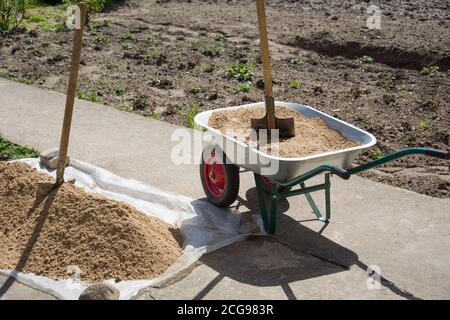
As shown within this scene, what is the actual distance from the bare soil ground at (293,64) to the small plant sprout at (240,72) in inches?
2.9

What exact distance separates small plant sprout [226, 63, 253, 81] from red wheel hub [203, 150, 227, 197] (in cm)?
348

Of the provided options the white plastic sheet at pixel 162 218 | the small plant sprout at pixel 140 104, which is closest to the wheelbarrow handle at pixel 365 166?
the white plastic sheet at pixel 162 218

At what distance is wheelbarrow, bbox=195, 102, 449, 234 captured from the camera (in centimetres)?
450

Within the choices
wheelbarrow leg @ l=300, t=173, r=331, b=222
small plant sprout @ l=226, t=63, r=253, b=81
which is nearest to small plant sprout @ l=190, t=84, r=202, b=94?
small plant sprout @ l=226, t=63, r=253, b=81

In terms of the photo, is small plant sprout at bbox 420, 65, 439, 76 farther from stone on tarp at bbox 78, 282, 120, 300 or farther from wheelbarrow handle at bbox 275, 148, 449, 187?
stone on tarp at bbox 78, 282, 120, 300

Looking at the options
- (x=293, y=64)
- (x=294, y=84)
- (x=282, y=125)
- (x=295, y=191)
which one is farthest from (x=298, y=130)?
(x=293, y=64)

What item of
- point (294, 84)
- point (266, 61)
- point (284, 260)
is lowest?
point (284, 260)

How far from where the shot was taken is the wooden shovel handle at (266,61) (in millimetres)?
4875

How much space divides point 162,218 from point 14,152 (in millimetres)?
1931

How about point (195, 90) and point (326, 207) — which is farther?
point (195, 90)

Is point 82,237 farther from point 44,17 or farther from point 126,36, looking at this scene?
point 44,17

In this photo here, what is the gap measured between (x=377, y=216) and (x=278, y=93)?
3163 millimetres

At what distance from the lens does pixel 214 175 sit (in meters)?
5.32
